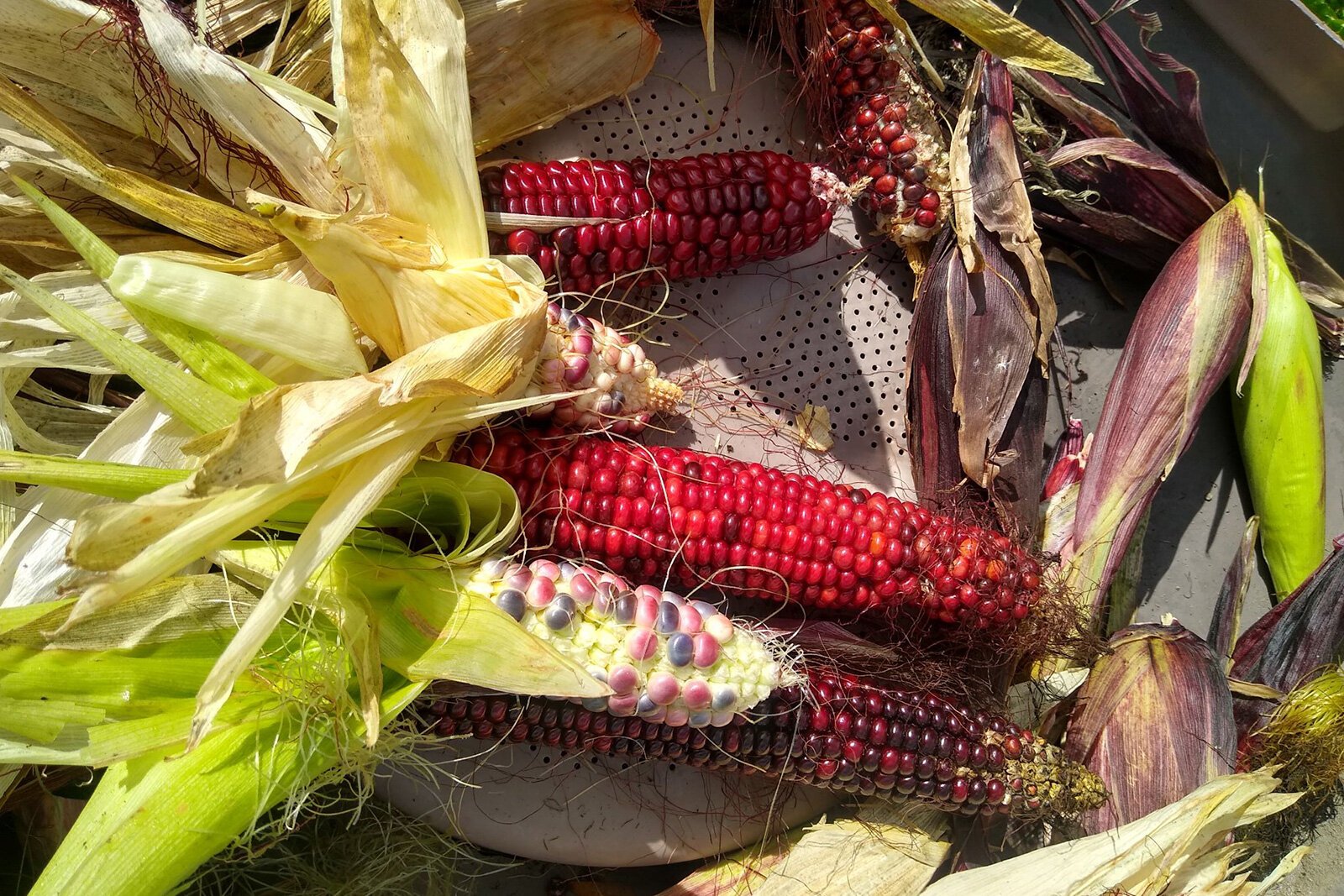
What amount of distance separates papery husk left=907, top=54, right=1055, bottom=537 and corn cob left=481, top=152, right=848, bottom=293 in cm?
27

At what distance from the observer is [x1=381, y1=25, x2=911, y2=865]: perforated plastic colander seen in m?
1.79

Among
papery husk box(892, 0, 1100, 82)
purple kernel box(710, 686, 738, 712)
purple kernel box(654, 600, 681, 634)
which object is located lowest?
purple kernel box(710, 686, 738, 712)

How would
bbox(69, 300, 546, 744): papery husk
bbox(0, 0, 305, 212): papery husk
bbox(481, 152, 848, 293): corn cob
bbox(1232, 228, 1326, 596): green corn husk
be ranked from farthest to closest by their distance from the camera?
bbox(1232, 228, 1326, 596): green corn husk
bbox(481, 152, 848, 293): corn cob
bbox(0, 0, 305, 212): papery husk
bbox(69, 300, 546, 744): papery husk

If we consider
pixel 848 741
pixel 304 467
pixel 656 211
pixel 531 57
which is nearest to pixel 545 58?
pixel 531 57

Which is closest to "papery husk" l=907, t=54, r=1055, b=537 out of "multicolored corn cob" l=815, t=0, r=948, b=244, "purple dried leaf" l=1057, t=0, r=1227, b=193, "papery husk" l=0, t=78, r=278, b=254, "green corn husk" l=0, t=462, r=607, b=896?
"multicolored corn cob" l=815, t=0, r=948, b=244

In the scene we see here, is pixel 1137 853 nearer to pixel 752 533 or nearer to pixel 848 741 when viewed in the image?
pixel 848 741

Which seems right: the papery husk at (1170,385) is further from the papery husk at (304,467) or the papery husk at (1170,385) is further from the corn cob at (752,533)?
the papery husk at (304,467)

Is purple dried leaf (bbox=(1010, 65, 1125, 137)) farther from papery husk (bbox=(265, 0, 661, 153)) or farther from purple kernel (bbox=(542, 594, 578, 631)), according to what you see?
purple kernel (bbox=(542, 594, 578, 631))

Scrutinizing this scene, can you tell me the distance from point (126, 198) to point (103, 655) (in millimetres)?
648

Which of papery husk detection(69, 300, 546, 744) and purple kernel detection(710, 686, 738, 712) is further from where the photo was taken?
purple kernel detection(710, 686, 738, 712)

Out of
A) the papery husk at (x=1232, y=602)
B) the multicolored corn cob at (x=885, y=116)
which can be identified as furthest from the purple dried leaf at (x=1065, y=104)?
the papery husk at (x=1232, y=602)

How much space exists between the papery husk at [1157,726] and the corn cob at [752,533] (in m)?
0.32

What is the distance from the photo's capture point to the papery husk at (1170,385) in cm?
182

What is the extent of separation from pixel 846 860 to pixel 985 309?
112 centimetres
